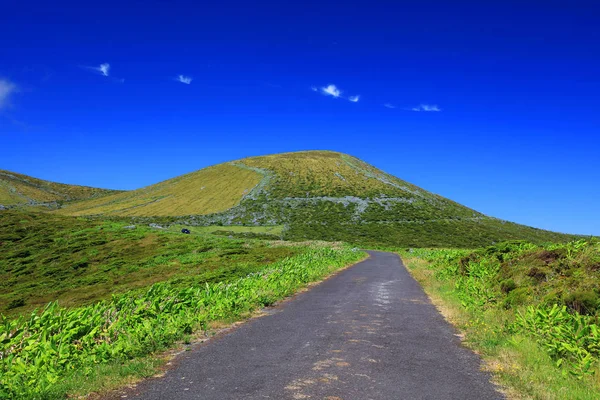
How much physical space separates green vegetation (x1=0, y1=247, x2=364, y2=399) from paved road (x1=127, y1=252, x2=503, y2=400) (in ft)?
3.47

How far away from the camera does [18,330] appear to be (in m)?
7.22

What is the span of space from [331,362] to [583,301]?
6.27m

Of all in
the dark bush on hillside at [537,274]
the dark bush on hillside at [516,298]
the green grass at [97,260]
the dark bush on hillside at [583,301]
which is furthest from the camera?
the green grass at [97,260]

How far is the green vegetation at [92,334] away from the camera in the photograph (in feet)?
20.0

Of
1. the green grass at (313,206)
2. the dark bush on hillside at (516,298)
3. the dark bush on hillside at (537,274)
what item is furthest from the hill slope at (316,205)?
the dark bush on hillside at (516,298)

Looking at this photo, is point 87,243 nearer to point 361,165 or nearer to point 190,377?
point 190,377

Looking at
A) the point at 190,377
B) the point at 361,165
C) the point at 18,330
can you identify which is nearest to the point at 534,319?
the point at 190,377

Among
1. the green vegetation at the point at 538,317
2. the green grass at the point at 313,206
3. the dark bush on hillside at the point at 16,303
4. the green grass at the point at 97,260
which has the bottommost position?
the dark bush on hillside at the point at 16,303

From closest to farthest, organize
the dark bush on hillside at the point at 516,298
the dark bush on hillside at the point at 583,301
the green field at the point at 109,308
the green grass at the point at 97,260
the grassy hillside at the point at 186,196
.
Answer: the green field at the point at 109,308
the dark bush on hillside at the point at 583,301
the dark bush on hillside at the point at 516,298
the green grass at the point at 97,260
the grassy hillside at the point at 186,196

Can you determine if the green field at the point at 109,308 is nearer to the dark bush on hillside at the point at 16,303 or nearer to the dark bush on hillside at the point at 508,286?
the dark bush on hillside at the point at 16,303

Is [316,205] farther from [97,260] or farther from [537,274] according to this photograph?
[537,274]

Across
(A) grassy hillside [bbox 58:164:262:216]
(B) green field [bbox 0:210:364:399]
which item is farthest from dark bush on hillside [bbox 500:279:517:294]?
(A) grassy hillside [bbox 58:164:262:216]

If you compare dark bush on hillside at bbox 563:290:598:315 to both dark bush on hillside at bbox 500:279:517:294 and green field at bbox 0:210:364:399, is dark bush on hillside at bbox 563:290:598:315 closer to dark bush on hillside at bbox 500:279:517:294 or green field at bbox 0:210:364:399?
dark bush on hillside at bbox 500:279:517:294

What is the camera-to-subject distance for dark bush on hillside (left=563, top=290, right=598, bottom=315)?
8.90m
